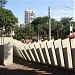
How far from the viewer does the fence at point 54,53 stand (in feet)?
40.0

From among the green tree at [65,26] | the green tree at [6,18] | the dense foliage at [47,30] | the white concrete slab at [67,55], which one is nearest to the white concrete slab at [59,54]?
the white concrete slab at [67,55]

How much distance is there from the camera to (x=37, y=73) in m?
12.1

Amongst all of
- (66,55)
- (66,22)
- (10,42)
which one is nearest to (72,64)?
(66,55)

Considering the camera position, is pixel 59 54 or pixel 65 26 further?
pixel 65 26

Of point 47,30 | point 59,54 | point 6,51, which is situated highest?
point 47,30

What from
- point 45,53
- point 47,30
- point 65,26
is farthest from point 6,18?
point 45,53

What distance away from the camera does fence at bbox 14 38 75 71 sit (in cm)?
1220

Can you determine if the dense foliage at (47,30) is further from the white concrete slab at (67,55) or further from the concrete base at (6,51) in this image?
the white concrete slab at (67,55)

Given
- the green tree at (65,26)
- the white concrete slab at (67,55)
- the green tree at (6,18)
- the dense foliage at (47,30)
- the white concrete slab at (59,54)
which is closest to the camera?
the white concrete slab at (67,55)

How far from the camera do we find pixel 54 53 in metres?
13.7

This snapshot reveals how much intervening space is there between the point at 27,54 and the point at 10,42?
5.18 ft

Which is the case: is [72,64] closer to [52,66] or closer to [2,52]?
[52,66]

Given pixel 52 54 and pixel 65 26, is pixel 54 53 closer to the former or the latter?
pixel 52 54

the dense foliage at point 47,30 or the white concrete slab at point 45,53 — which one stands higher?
the dense foliage at point 47,30
